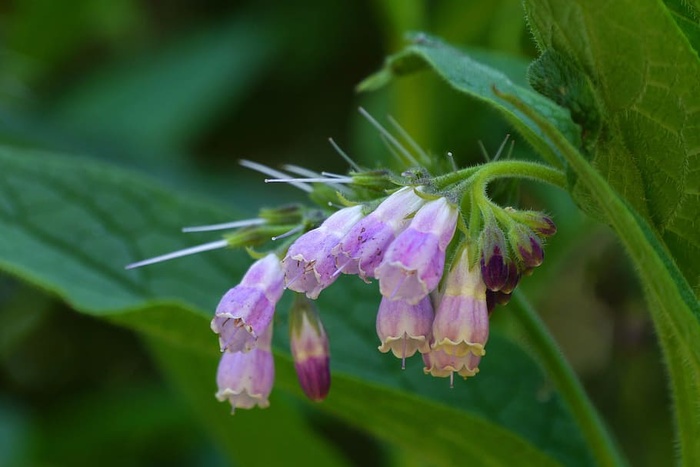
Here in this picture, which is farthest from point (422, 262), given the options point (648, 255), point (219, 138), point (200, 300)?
point (219, 138)

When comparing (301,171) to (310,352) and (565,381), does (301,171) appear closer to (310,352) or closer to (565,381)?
(310,352)

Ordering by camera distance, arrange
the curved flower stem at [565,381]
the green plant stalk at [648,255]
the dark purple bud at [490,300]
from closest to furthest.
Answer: the green plant stalk at [648,255]
the dark purple bud at [490,300]
the curved flower stem at [565,381]

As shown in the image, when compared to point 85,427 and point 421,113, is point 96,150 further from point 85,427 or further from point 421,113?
point 421,113

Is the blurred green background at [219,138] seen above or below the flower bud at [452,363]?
below

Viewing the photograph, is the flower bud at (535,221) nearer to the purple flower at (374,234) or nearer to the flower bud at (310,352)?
the purple flower at (374,234)

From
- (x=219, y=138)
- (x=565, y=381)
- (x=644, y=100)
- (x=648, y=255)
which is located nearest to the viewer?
(x=648, y=255)

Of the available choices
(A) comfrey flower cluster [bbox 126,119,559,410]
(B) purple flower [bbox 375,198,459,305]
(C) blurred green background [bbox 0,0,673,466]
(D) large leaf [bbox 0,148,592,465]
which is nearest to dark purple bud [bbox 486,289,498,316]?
(A) comfrey flower cluster [bbox 126,119,559,410]

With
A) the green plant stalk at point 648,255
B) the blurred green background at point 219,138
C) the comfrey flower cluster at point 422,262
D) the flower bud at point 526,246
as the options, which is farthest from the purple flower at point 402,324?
the blurred green background at point 219,138

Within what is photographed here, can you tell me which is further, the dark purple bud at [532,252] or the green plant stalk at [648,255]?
the dark purple bud at [532,252]
